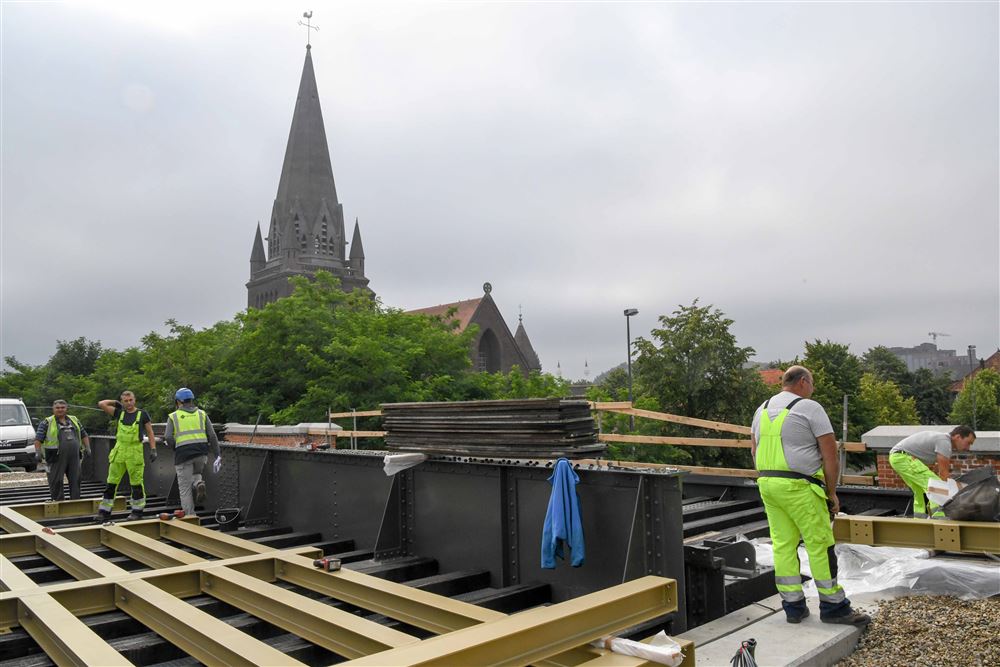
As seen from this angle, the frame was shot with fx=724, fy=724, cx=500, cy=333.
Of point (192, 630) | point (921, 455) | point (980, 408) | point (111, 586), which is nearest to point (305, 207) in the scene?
point (980, 408)

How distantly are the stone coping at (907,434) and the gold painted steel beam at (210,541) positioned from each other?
719cm

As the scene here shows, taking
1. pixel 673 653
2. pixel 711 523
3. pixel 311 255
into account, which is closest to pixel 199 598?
pixel 673 653

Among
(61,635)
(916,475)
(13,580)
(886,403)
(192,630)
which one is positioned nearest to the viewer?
(61,635)

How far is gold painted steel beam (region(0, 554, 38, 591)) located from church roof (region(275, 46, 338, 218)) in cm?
6818

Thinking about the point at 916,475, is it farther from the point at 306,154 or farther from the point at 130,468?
the point at 306,154

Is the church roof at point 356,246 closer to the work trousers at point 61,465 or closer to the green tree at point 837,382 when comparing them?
the green tree at point 837,382

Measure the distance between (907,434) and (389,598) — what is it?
7.01 meters

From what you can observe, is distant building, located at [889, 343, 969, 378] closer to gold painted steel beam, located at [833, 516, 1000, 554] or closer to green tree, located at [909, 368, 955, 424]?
green tree, located at [909, 368, 955, 424]

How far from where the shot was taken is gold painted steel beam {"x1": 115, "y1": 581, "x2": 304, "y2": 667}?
364 cm

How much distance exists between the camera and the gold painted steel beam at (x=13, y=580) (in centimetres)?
512

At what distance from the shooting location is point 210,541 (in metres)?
7.04

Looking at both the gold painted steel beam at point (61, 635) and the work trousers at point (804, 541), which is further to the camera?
the work trousers at point (804, 541)

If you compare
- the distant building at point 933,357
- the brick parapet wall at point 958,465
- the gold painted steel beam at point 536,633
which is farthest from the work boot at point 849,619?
the distant building at point 933,357

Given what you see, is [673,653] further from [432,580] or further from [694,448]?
[694,448]
